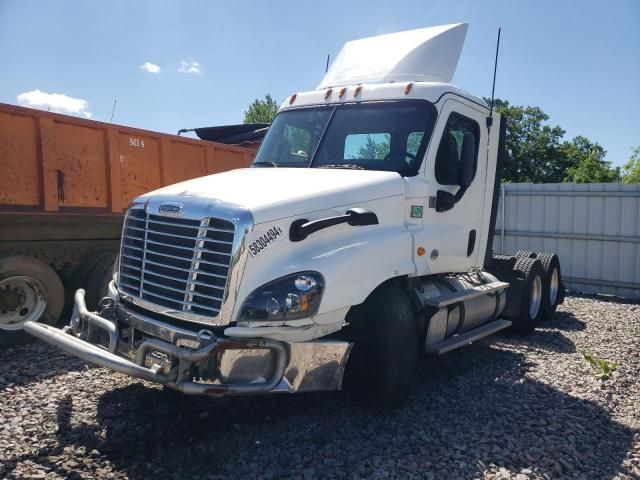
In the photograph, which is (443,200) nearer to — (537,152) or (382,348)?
(382,348)

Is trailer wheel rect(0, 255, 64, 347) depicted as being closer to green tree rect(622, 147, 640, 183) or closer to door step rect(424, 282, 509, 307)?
door step rect(424, 282, 509, 307)

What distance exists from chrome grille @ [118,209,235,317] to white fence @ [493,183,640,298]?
1006cm

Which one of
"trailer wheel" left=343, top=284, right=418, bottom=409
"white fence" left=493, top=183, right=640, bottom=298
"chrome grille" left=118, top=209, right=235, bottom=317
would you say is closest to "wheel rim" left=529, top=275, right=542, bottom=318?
"white fence" left=493, top=183, right=640, bottom=298

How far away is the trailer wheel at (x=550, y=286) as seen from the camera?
8.09 m

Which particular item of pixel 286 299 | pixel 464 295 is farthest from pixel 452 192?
pixel 286 299

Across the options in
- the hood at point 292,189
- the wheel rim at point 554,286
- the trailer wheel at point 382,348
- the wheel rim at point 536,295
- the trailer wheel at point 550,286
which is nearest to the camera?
the hood at point 292,189

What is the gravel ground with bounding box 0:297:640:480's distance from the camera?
354 centimetres

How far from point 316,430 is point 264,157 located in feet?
9.09

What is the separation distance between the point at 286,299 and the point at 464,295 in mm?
2479

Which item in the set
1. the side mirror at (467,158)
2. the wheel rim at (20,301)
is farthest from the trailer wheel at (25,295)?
the side mirror at (467,158)

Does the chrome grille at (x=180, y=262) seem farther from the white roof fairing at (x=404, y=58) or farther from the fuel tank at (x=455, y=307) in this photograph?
the white roof fairing at (x=404, y=58)

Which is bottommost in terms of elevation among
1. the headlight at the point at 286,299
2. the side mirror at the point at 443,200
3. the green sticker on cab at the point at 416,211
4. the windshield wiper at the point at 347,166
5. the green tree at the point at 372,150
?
the headlight at the point at 286,299

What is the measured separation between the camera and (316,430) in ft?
13.3

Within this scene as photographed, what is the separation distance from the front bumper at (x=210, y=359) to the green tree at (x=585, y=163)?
130 ft
